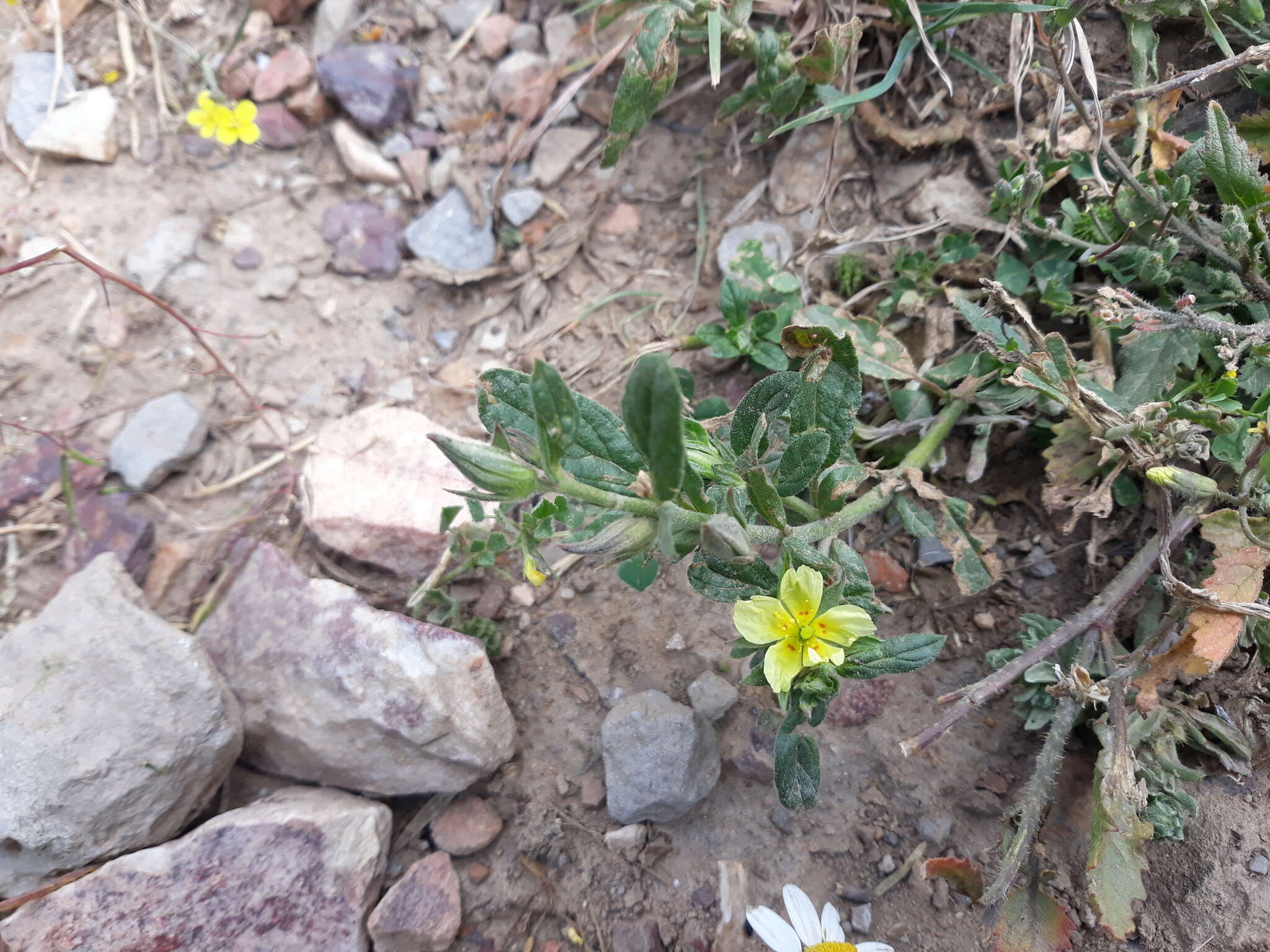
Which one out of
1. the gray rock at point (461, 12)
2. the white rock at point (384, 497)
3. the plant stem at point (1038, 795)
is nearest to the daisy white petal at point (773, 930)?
the plant stem at point (1038, 795)

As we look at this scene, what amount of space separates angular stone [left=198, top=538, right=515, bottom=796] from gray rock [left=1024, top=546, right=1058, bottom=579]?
1597 millimetres

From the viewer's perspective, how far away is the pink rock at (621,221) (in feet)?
10.6

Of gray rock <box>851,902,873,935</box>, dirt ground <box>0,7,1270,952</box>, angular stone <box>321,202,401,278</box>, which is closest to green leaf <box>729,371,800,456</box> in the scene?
dirt ground <box>0,7,1270,952</box>

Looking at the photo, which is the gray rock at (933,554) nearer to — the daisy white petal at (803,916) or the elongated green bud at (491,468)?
the daisy white petal at (803,916)

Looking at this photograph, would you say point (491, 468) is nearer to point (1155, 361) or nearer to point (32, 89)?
point (1155, 361)

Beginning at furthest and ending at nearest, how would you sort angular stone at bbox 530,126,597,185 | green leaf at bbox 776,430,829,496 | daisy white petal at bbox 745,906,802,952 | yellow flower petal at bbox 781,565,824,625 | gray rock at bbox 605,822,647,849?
angular stone at bbox 530,126,597,185 → gray rock at bbox 605,822,647,849 → daisy white petal at bbox 745,906,802,952 → green leaf at bbox 776,430,829,496 → yellow flower petal at bbox 781,565,824,625

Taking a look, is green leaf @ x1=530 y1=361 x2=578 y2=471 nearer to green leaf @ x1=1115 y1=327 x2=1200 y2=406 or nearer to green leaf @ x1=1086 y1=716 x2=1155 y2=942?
green leaf @ x1=1086 y1=716 x2=1155 y2=942

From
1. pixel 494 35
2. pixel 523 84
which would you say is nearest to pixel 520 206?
pixel 523 84

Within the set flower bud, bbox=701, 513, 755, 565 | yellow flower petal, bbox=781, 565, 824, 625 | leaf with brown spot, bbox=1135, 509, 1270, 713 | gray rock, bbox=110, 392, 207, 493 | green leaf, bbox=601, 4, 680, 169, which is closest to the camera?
flower bud, bbox=701, 513, 755, 565

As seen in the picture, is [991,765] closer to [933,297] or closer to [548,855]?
[548,855]

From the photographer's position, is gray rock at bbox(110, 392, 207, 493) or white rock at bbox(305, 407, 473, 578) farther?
gray rock at bbox(110, 392, 207, 493)

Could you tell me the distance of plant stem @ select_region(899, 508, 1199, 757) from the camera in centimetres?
200

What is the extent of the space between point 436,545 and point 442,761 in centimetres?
69

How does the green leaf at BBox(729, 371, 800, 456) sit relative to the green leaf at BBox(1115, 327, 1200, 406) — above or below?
above
